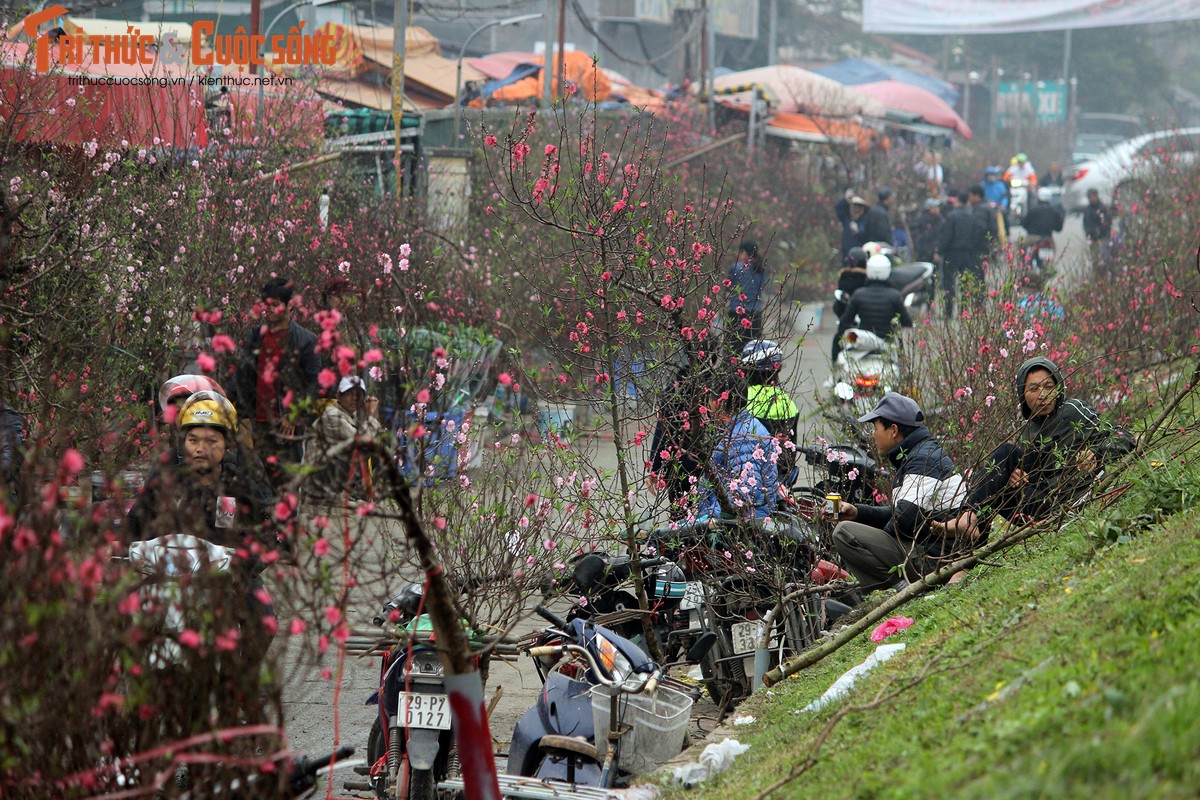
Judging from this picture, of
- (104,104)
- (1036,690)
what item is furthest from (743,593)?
(104,104)

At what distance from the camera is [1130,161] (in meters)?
28.6

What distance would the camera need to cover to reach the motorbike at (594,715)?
510cm

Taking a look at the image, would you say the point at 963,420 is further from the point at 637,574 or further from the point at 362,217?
the point at 362,217

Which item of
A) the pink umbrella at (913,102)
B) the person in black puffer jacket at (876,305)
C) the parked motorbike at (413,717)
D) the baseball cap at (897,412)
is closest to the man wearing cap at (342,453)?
the parked motorbike at (413,717)

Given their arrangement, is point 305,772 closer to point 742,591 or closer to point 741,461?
point 742,591

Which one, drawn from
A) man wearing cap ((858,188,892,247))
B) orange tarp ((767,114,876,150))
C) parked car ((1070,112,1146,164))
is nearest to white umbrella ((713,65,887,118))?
orange tarp ((767,114,876,150))

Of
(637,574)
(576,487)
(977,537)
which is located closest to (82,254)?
(576,487)

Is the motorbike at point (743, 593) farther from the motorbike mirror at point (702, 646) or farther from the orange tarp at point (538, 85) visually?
the orange tarp at point (538, 85)

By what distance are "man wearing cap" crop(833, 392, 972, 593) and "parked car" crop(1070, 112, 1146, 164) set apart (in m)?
55.4

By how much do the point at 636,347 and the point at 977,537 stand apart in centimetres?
195

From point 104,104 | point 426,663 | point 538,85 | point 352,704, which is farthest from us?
point 538,85

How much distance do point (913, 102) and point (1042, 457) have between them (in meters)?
27.4

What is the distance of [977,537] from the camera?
6547 millimetres

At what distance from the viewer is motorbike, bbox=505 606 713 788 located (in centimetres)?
510
